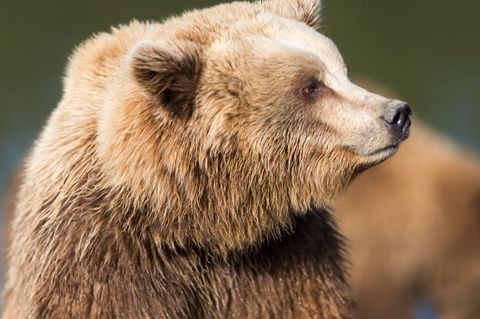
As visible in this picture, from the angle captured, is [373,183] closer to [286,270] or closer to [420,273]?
[420,273]

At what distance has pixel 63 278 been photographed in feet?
20.2

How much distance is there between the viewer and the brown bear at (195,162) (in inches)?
235

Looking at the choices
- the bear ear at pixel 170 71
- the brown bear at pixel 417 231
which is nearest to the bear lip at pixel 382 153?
the bear ear at pixel 170 71

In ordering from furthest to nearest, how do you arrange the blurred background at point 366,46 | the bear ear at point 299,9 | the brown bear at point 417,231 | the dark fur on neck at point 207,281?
1. the blurred background at point 366,46
2. the brown bear at point 417,231
3. the bear ear at point 299,9
4. the dark fur on neck at point 207,281

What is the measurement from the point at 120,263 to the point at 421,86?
12.8m

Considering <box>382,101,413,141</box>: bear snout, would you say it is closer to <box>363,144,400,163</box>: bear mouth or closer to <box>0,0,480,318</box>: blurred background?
<box>363,144,400,163</box>: bear mouth

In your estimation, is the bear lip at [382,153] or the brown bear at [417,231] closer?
the bear lip at [382,153]

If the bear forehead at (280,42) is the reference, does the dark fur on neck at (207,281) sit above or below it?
below

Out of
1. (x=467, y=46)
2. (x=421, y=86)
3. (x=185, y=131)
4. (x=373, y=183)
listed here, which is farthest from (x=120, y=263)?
(x=467, y=46)

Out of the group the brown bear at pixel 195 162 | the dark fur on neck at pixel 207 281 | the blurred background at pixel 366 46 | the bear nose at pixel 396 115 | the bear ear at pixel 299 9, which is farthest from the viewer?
the blurred background at pixel 366 46

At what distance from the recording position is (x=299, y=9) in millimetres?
6438

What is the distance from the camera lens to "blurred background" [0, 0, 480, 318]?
56.7 ft

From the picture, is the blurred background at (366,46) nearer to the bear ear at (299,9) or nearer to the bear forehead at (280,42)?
the bear ear at (299,9)

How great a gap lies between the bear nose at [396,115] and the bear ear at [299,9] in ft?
2.51
